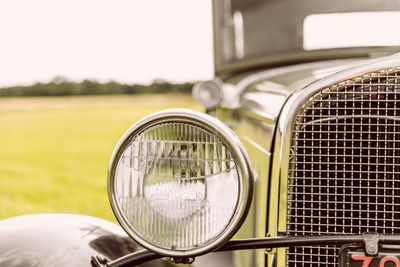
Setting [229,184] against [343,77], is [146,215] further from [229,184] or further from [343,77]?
[343,77]

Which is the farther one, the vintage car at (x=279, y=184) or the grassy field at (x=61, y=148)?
the grassy field at (x=61, y=148)

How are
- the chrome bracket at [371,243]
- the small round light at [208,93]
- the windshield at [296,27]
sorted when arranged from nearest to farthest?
the chrome bracket at [371,243] < the windshield at [296,27] < the small round light at [208,93]

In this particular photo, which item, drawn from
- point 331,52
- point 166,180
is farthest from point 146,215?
point 331,52

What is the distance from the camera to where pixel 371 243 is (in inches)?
51.3

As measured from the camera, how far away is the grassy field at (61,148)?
6.00 m

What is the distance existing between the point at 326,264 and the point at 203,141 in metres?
0.54

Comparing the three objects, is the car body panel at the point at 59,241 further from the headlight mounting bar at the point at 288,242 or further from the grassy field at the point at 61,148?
the grassy field at the point at 61,148

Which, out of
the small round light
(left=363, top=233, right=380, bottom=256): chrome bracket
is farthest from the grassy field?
(left=363, top=233, right=380, bottom=256): chrome bracket

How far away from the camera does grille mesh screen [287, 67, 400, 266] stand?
1.35 metres

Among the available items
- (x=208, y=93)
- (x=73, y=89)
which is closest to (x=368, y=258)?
(x=208, y=93)

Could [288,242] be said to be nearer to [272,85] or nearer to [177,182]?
[177,182]

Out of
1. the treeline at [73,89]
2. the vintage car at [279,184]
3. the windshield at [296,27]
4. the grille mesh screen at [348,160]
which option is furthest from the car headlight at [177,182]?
the treeline at [73,89]

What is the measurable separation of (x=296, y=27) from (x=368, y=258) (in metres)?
1.38

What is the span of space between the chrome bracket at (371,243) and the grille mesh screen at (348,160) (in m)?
0.11
